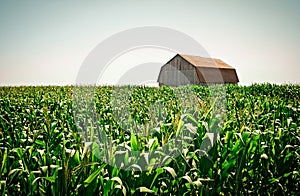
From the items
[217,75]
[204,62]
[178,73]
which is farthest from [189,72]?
[217,75]

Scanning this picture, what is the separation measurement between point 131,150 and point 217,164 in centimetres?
100

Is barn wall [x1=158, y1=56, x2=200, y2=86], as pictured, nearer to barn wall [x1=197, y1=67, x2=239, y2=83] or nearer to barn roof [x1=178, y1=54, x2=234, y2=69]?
barn roof [x1=178, y1=54, x2=234, y2=69]

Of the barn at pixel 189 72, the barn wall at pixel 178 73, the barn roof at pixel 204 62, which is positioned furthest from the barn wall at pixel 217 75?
the barn wall at pixel 178 73

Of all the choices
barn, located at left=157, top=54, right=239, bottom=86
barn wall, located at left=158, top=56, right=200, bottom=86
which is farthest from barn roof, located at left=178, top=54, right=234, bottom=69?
barn wall, located at left=158, top=56, right=200, bottom=86

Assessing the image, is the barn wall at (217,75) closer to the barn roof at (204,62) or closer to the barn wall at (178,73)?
the barn roof at (204,62)

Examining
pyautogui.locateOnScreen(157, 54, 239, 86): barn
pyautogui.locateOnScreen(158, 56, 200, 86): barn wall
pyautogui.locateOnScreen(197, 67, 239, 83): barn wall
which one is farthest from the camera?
pyautogui.locateOnScreen(158, 56, 200, 86): barn wall

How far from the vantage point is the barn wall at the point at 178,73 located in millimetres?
47781

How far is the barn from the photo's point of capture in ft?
155

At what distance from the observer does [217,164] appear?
133 inches

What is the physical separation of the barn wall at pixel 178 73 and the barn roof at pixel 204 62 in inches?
38.8

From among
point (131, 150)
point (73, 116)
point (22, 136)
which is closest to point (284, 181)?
point (131, 150)

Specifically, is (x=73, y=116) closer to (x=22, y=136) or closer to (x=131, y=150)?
(x=22, y=136)

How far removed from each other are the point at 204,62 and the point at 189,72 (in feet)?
19.6

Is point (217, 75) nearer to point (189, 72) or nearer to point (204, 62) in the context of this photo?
point (204, 62)
